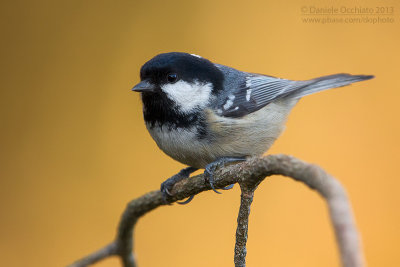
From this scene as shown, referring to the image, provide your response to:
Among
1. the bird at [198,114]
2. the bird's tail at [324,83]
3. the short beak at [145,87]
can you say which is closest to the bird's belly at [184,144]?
the bird at [198,114]

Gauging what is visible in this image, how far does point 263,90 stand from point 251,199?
747mm

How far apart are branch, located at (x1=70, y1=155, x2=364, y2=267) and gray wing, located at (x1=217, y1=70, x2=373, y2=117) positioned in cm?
35

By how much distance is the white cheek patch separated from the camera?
1.31 m

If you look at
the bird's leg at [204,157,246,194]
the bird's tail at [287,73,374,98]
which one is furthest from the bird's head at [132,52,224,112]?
the bird's tail at [287,73,374,98]

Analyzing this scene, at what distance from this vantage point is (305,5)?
1863mm

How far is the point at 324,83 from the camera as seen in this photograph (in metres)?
1.52

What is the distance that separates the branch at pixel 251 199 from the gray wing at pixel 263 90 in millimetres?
352

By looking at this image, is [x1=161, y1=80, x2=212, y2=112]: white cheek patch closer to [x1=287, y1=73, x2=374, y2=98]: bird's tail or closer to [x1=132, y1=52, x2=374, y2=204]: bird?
[x1=132, y1=52, x2=374, y2=204]: bird

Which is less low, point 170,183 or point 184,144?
point 184,144

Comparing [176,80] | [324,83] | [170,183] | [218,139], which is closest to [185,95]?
[176,80]

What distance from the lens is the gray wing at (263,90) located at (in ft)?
4.63

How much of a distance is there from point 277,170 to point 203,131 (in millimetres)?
604

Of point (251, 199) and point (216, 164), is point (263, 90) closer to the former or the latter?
point (216, 164)

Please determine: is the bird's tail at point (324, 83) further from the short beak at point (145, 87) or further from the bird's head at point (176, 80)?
the short beak at point (145, 87)
